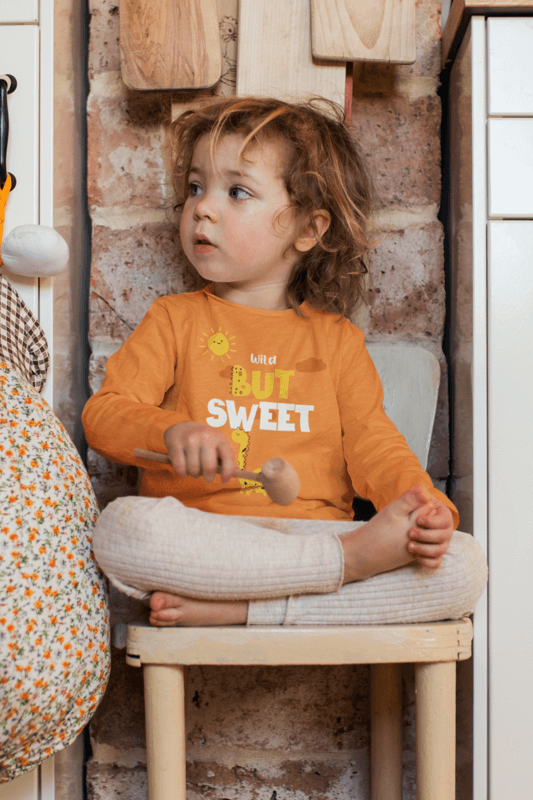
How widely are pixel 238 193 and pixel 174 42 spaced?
244 mm

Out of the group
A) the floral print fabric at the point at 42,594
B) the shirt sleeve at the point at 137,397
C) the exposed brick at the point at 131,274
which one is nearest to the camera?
the floral print fabric at the point at 42,594

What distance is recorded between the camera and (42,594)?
0.63 meters

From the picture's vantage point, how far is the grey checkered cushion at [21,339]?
2.56 feet

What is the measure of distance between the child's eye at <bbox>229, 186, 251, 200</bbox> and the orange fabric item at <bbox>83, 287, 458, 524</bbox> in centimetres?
14

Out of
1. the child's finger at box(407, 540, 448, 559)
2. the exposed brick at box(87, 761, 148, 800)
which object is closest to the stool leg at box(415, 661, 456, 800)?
the child's finger at box(407, 540, 448, 559)

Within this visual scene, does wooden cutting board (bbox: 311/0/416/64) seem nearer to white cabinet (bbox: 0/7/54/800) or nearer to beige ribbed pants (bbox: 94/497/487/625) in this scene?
white cabinet (bbox: 0/7/54/800)

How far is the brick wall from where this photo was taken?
940 mm

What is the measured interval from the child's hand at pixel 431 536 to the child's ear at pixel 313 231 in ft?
1.44

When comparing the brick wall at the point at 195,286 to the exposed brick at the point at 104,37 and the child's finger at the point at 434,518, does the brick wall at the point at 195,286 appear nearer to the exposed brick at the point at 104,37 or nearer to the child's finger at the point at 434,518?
the exposed brick at the point at 104,37

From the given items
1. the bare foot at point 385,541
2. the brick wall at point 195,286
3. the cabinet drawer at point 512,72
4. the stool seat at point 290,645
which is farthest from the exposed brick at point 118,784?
the cabinet drawer at point 512,72

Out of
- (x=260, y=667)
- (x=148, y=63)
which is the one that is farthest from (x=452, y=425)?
(x=148, y=63)

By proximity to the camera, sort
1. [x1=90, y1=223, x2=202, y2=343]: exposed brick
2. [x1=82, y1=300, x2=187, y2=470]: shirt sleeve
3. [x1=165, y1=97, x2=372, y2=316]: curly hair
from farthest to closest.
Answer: [x1=90, y1=223, x2=202, y2=343]: exposed brick → [x1=165, y1=97, x2=372, y2=316]: curly hair → [x1=82, y1=300, x2=187, y2=470]: shirt sleeve

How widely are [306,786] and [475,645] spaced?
35 centimetres

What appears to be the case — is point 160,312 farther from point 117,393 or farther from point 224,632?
point 224,632
